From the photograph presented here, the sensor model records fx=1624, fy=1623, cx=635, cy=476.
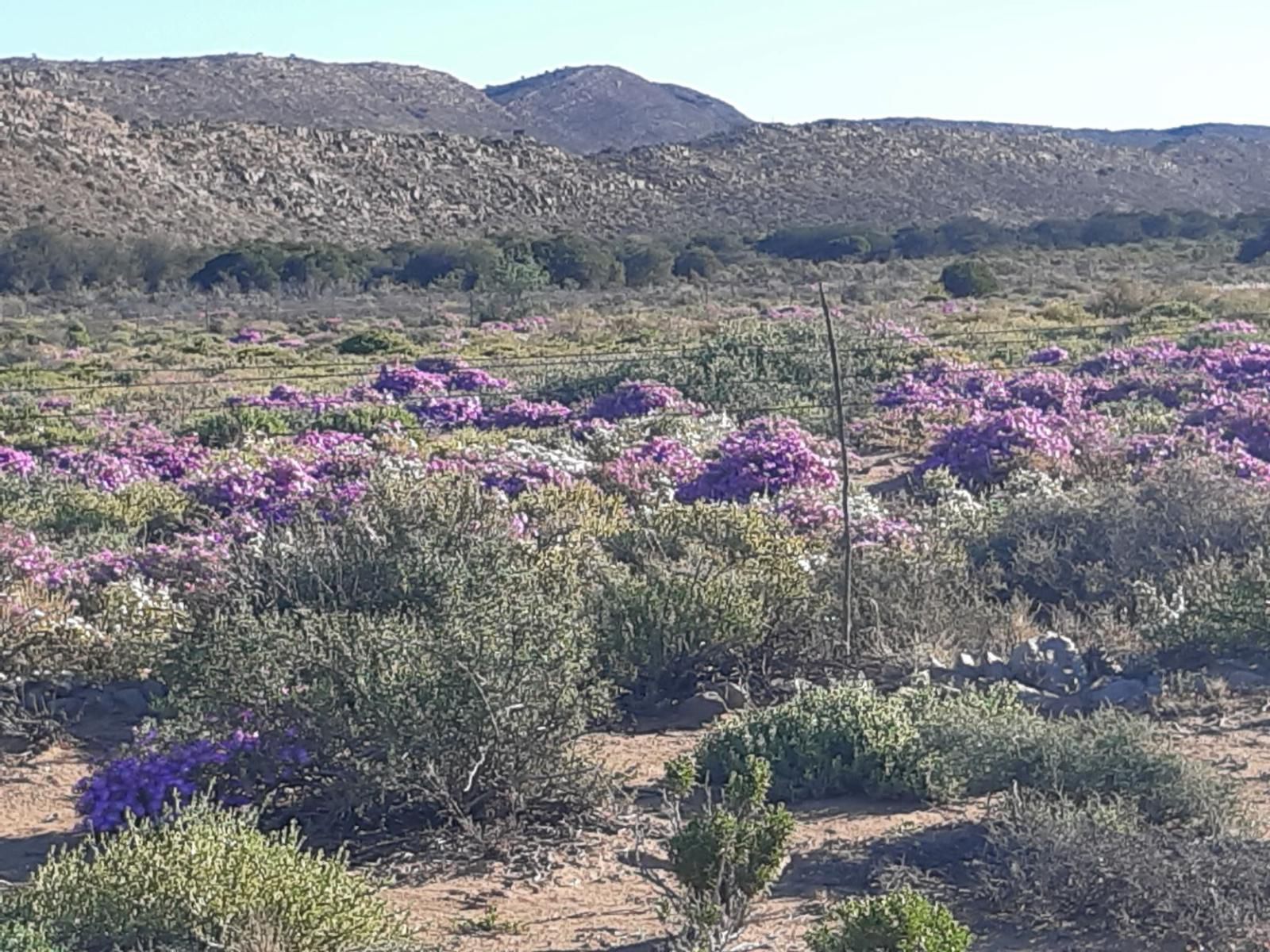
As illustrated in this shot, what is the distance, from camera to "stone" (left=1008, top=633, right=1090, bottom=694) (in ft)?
27.6

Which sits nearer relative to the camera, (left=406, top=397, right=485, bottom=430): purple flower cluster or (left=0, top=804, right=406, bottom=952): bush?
→ (left=0, top=804, right=406, bottom=952): bush

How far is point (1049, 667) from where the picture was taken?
27.9ft

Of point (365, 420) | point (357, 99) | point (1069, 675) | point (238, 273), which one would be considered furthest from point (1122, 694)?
point (357, 99)

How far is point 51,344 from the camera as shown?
33500 mm

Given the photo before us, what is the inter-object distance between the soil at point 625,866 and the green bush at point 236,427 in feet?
32.4

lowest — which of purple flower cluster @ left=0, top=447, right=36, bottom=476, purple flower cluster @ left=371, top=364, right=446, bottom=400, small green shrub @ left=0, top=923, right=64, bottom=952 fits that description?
purple flower cluster @ left=0, top=447, right=36, bottom=476

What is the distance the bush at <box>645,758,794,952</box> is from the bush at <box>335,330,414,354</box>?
2500cm

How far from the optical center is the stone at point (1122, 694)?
8203 mm

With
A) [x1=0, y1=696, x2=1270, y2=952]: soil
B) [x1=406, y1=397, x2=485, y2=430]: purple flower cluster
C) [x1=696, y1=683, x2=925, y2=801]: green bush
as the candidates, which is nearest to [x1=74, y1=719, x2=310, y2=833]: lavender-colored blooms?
[x1=0, y1=696, x2=1270, y2=952]: soil

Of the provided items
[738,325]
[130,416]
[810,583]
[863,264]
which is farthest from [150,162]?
[810,583]

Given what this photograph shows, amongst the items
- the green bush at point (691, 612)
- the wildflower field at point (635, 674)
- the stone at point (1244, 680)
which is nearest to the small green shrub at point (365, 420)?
the wildflower field at point (635, 674)

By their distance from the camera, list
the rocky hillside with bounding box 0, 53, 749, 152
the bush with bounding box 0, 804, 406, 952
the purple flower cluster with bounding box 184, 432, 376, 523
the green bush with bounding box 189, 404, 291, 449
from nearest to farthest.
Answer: the bush with bounding box 0, 804, 406, 952 < the purple flower cluster with bounding box 184, 432, 376, 523 < the green bush with bounding box 189, 404, 291, 449 < the rocky hillside with bounding box 0, 53, 749, 152

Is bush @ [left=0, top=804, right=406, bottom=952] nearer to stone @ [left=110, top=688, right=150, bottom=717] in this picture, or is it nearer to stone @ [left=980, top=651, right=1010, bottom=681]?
stone @ [left=110, top=688, right=150, bottom=717]

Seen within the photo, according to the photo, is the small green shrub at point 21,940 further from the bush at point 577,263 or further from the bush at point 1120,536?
the bush at point 577,263
